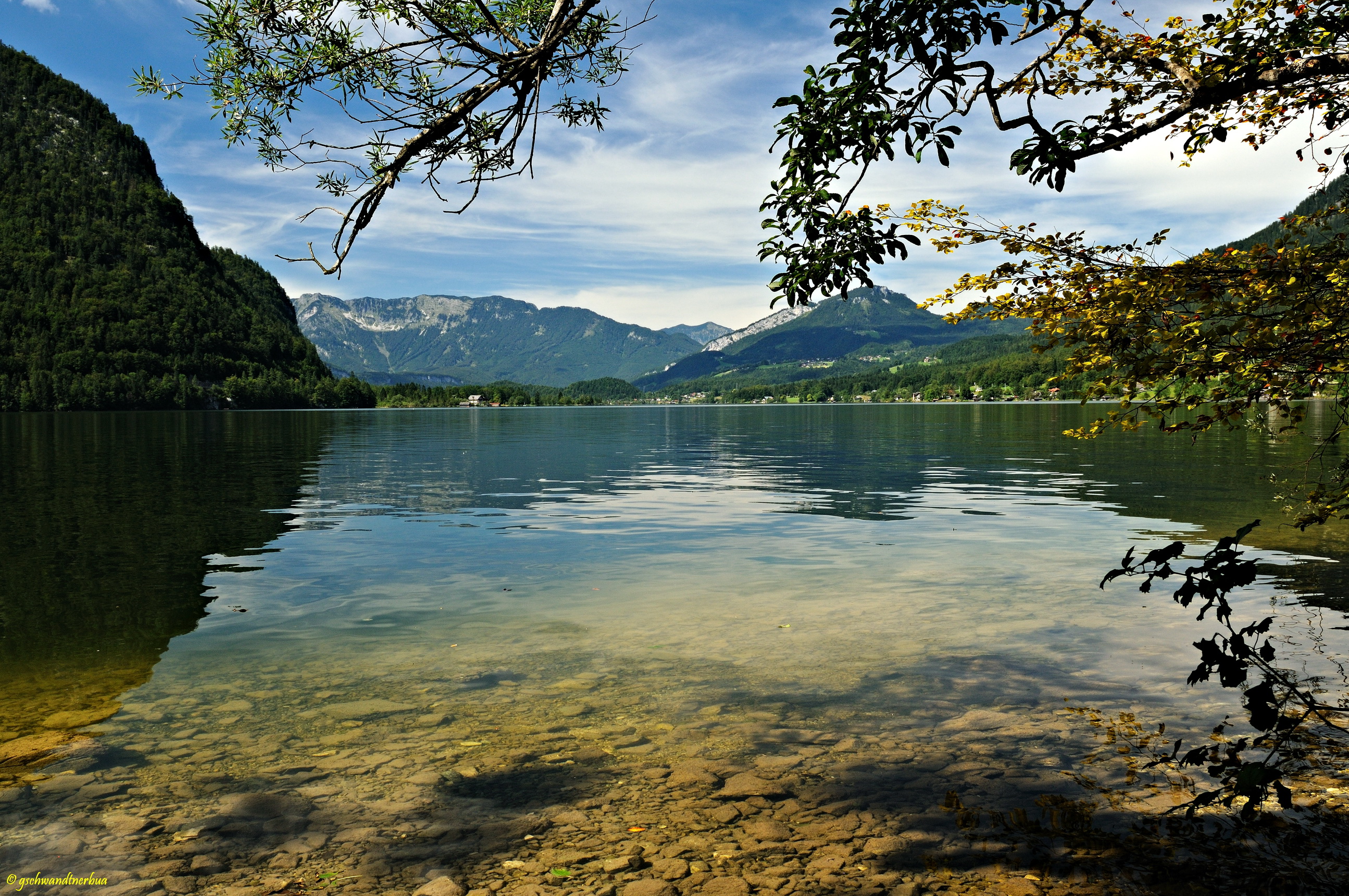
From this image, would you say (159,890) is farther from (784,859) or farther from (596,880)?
(784,859)

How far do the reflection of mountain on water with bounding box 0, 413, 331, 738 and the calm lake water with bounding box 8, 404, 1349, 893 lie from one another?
14 cm

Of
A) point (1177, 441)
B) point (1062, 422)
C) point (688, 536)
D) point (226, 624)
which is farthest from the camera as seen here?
point (1062, 422)

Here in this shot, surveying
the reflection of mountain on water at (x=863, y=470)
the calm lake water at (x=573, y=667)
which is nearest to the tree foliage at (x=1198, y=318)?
the calm lake water at (x=573, y=667)

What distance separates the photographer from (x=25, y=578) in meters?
20.2

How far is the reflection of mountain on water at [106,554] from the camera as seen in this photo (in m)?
12.8

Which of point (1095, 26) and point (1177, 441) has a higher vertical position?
point (1095, 26)

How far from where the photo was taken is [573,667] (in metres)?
13.0

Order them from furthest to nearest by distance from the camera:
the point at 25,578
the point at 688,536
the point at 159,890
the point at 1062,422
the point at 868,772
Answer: the point at 1062,422, the point at 688,536, the point at 25,578, the point at 868,772, the point at 159,890

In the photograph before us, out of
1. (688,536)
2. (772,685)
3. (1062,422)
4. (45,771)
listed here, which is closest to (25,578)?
(45,771)

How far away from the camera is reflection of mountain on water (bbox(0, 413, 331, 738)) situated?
1281 centimetres

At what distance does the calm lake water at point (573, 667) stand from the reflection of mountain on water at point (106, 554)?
139mm

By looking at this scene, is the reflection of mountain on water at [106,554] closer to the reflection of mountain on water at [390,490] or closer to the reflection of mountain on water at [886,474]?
the reflection of mountain on water at [390,490]

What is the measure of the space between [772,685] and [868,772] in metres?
3.23

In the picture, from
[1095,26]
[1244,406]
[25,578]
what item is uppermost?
[1095,26]
